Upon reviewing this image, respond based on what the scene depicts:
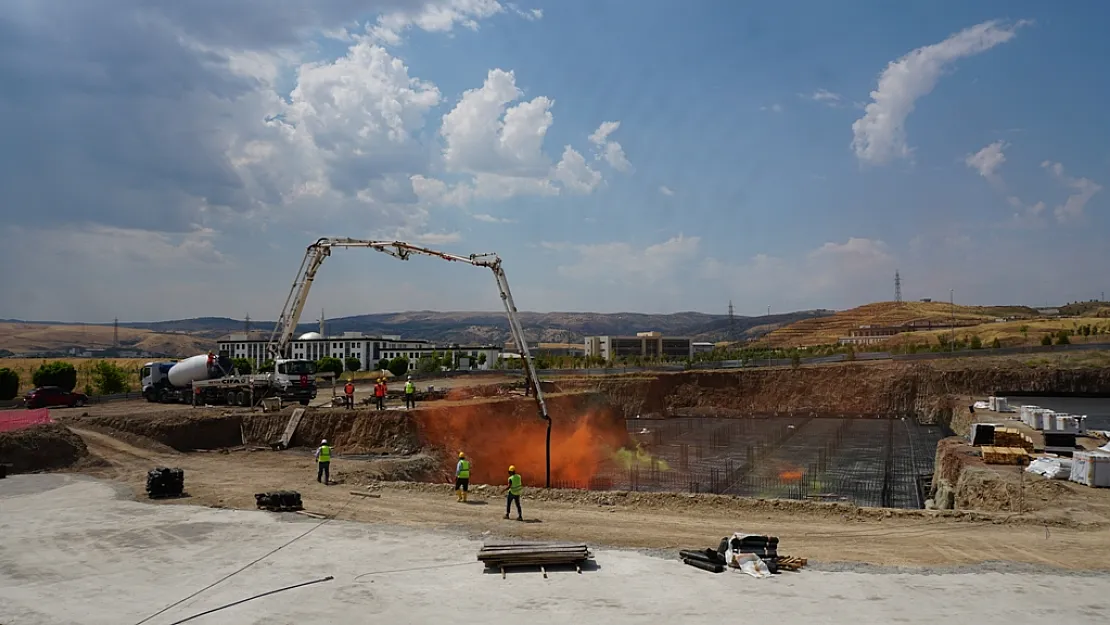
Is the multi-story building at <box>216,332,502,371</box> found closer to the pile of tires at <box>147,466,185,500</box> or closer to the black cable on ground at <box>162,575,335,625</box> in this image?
the pile of tires at <box>147,466,185,500</box>

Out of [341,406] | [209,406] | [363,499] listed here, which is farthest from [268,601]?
[209,406]

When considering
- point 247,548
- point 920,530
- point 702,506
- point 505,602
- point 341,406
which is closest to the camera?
point 505,602

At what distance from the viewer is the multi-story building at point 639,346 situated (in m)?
178

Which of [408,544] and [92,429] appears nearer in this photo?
[408,544]

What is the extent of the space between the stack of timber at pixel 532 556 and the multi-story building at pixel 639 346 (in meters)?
158

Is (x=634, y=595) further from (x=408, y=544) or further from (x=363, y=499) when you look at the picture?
(x=363, y=499)

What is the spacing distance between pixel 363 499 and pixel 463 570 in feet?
27.1

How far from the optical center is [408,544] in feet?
55.8

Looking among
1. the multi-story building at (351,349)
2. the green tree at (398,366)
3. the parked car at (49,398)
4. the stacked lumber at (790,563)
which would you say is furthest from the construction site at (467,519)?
the multi-story building at (351,349)

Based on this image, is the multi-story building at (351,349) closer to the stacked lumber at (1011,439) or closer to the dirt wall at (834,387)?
the dirt wall at (834,387)

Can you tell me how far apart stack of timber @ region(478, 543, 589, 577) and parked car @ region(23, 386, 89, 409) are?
3792 centimetres

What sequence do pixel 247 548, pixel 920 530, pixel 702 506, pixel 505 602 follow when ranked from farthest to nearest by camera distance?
pixel 702 506 < pixel 920 530 < pixel 247 548 < pixel 505 602

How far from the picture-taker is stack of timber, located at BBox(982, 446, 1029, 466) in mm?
27953

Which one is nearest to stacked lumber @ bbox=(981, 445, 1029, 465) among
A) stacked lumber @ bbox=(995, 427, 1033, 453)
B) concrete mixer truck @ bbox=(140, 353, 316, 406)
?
stacked lumber @ bbox=(995, 427, 1033, 453)
